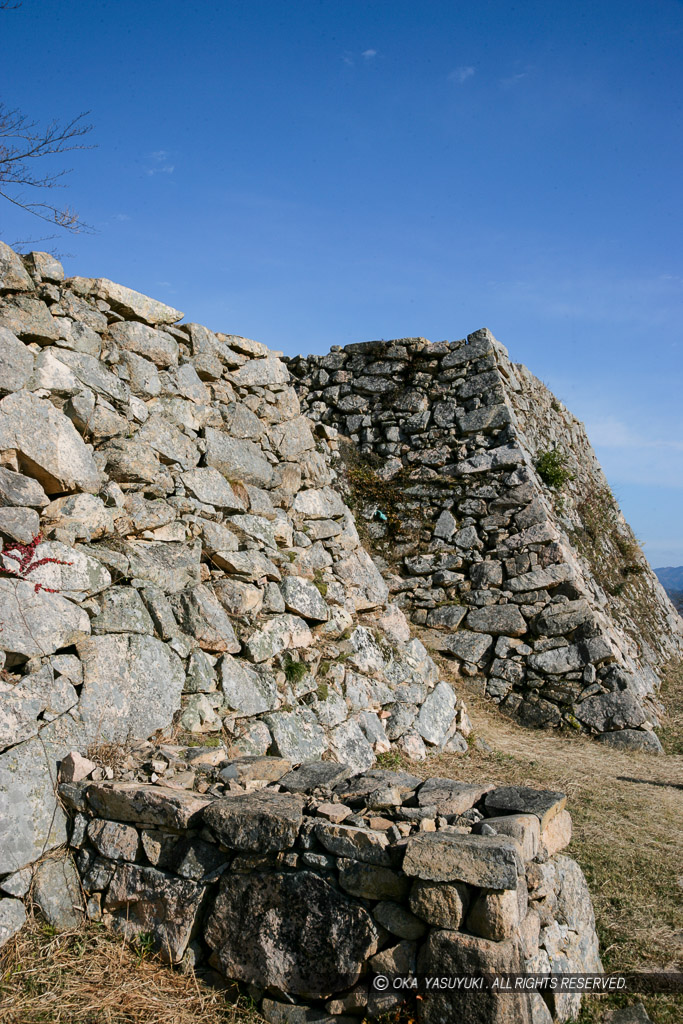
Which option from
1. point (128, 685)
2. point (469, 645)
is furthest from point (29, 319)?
point (469, 645)

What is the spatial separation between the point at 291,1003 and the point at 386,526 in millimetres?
7132

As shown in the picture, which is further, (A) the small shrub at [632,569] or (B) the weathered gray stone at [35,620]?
(A) the small shrub at [632,569]

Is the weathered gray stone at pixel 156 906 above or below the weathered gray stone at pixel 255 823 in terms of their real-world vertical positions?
below

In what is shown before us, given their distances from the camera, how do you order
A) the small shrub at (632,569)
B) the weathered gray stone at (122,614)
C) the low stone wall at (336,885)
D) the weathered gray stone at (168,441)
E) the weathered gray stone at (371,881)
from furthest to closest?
the small shrub at (632,569) < the weathered gray stone at (168,441) < the weathered gray stone at (122,614) < the weathered gray stone at (371,881) < the low stone wall at (336,885)

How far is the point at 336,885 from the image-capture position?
9.79 ft

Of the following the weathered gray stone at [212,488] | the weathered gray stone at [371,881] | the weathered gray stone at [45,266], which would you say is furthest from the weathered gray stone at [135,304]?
the weathered gray stone at [371,881]

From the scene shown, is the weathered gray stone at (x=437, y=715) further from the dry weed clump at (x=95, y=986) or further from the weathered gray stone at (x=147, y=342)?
the weathered gray stone at (x=147, y=342)

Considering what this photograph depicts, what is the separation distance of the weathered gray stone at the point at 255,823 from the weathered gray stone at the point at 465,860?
56 cm

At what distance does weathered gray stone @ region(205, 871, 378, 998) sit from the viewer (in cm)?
291

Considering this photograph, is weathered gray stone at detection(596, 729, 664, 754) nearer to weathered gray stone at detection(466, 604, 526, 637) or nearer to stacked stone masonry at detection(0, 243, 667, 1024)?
stacked stone masonry at detection(0, 243, 667, 1024)

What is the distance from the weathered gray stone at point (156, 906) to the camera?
326cm

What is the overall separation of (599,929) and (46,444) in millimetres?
4449

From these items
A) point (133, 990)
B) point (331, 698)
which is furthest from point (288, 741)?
point (133, 990)

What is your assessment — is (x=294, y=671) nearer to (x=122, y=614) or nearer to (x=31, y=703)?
(x=122, y=614)
